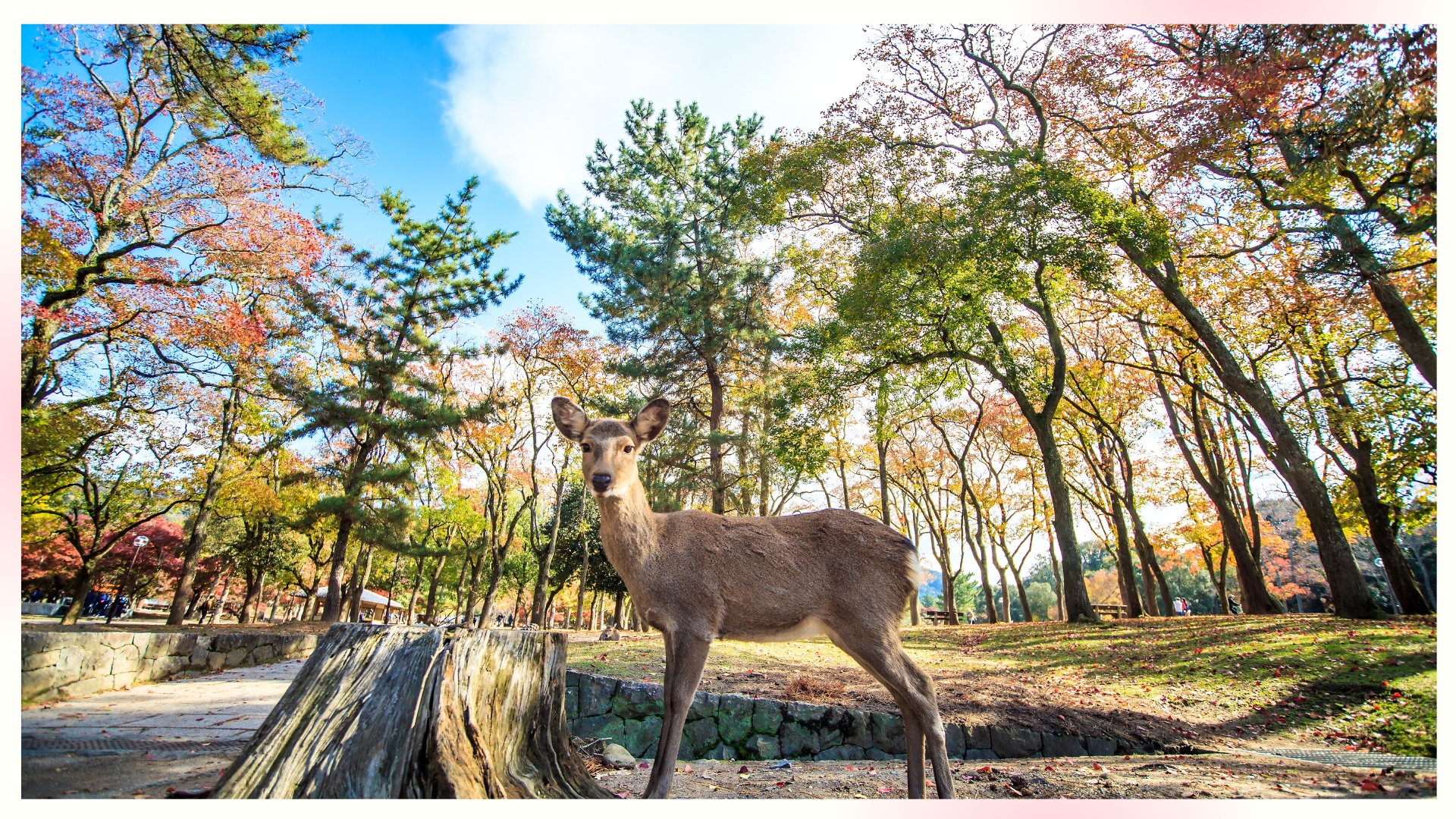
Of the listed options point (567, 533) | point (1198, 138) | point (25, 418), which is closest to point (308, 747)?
point (25, 418)

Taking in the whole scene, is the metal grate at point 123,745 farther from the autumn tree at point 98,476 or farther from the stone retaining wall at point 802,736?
the stone retaining wall at point 802,736

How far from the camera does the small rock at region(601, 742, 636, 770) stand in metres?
4.52

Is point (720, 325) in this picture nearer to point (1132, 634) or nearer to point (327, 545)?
point (1132, 634)

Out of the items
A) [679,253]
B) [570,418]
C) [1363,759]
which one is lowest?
[1363,759]

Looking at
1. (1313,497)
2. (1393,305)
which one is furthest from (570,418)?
(1313,497)

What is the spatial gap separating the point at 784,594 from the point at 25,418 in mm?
4931

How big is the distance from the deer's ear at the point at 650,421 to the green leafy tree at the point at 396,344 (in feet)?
40.9

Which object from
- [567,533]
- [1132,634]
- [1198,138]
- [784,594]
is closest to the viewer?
[784,594]

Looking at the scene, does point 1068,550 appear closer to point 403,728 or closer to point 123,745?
point 403,728

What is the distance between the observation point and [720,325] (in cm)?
1522

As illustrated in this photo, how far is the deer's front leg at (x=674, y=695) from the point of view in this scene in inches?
115

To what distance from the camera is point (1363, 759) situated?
12.2 ft

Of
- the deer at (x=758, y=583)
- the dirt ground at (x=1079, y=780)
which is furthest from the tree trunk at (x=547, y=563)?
the deer at (x=758, y=583)

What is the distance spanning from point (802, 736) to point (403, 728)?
13.6 feet
